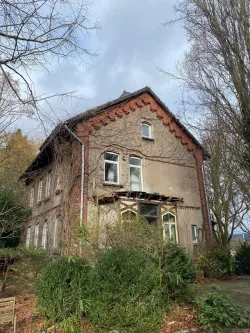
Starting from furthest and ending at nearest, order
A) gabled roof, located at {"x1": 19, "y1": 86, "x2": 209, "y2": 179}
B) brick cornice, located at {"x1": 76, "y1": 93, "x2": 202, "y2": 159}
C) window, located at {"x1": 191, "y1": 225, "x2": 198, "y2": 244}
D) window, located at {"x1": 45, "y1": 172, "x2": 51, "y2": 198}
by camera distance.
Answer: window, located at {"x1": 45, "y1": 172, "x2": 51, "y2": 198} → window, located at {"x1": 191, "y1": 225, "x2": 198, "y2": 244} → brick cornice, located at {"x1": 76, "y1": 93, "x2": 202, "y2": 159} → gabled roof, located at {"x1": 19, "y1": 86, "x2": 209, "y2": 179}

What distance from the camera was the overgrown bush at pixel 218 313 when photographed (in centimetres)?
589

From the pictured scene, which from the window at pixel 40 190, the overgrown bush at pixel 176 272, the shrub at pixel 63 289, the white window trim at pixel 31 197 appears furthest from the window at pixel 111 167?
the white window trim at pixel 31 197

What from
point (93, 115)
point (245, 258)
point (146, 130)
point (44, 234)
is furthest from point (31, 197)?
point (245, 258)

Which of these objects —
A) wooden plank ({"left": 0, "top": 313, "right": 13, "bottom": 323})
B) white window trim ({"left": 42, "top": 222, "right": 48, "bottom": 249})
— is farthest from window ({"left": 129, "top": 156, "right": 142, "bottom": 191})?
wooden plank ({"left": 0, "top": 313, "right": 13, "bottom": 323})

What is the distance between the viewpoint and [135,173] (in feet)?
51.0

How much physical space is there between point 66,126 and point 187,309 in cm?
980

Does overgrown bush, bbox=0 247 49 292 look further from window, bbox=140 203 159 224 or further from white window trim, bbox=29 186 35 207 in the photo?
white window trim, bbox=29 186 35 207

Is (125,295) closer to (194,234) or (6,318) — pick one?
(6,318)

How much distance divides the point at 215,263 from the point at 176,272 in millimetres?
7358

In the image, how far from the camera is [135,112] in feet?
55.0

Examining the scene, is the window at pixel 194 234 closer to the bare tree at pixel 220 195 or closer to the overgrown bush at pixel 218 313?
the bare tree at pixel 220 195

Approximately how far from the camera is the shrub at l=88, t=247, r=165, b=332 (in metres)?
5.57

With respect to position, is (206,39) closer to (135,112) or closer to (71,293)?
(135,112)

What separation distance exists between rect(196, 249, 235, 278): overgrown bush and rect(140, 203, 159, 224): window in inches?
108
